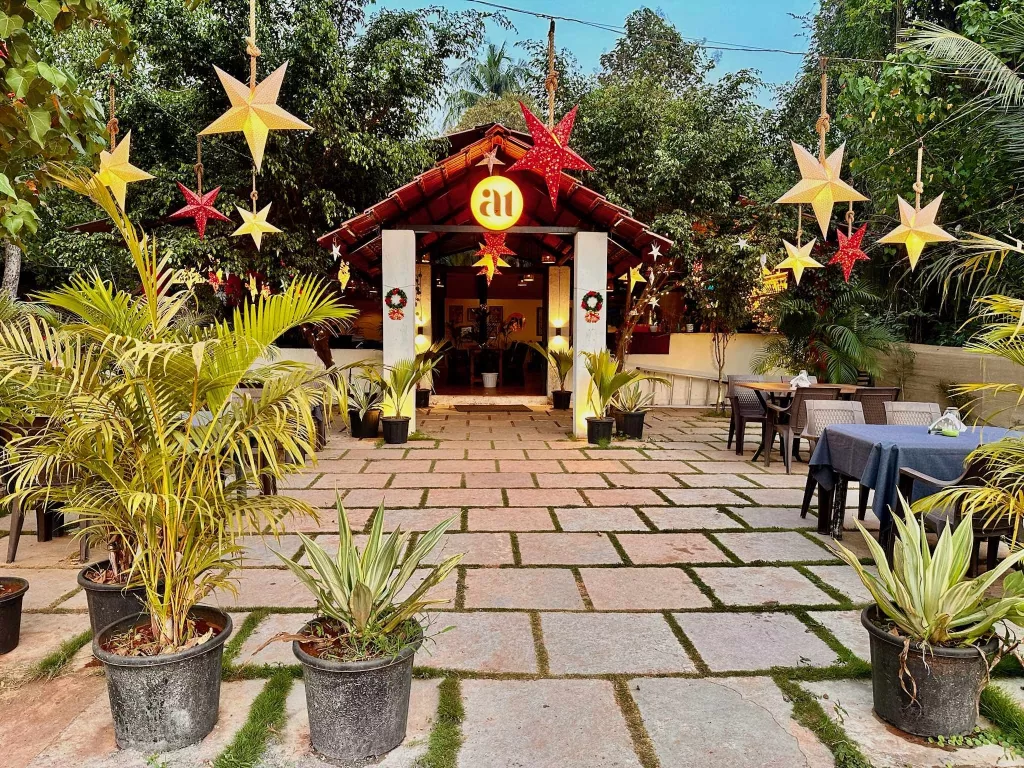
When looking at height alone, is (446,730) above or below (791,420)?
below

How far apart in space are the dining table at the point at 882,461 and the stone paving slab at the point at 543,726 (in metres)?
2.17

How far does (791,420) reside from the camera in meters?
6.12

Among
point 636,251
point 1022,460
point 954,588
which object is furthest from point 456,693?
point 636,251

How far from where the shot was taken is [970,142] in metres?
7.18

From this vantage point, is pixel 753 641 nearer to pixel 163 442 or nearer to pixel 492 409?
pixel 163 442

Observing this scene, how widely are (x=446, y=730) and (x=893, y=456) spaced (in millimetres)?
2989

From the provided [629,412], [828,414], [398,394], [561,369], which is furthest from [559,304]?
[828,414]

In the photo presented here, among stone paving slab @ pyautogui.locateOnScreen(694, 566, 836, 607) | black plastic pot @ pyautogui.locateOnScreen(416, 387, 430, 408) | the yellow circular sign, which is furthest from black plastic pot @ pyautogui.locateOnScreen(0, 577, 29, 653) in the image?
black plastic pot @ pyautogui.locateOnScreen(416, 387, 430, 408)

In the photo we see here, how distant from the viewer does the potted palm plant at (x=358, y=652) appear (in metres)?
1.90

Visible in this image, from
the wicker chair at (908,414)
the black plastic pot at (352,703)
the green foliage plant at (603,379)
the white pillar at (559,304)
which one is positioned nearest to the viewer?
the black plastic pot at (352,703)

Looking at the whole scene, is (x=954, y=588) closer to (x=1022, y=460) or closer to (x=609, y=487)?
(x=1022, y=460)

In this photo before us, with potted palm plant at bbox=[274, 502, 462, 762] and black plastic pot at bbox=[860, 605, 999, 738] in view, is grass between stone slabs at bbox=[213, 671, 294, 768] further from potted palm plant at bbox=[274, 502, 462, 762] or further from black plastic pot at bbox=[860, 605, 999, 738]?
black plastic pot at bbox=[860, 605, 999, 738]

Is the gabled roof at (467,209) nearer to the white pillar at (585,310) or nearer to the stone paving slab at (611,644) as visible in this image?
the white pillar at (585,310)

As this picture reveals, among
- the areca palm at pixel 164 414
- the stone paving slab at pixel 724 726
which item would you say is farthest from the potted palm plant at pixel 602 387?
the areca palm at pixel 164 414
